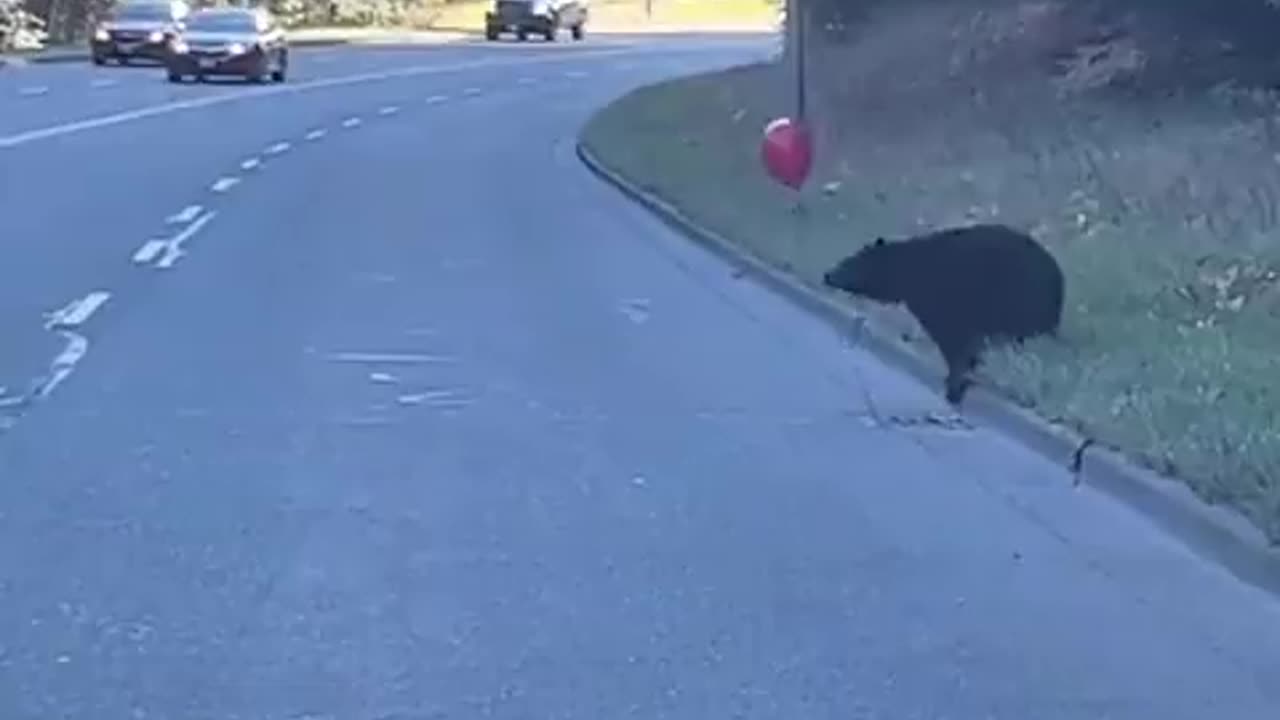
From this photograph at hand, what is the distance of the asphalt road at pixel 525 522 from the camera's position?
7.95 metres

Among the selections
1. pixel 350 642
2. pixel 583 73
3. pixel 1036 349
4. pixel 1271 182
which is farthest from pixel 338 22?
pixel 350 642

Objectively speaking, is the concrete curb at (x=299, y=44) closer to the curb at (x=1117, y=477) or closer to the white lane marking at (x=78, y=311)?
the white lane marking at (x=78, y=311)

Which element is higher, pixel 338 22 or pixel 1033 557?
pixel 1033 557

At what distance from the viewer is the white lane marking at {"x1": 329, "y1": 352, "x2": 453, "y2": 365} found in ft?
49.5

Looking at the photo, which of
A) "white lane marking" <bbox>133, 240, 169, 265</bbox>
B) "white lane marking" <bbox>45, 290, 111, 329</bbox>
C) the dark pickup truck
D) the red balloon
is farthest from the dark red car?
"white lane marking" <bbox>45, 290, 111, 329</bbox>

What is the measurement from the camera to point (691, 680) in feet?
26.0

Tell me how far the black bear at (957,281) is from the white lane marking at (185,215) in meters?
10.9

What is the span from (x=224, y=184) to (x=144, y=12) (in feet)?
97.3

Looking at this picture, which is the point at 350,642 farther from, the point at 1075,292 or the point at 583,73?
the point at 583,73

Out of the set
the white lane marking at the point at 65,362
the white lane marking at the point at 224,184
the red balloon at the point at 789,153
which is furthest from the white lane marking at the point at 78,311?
the white lane marking at the point at 224,184

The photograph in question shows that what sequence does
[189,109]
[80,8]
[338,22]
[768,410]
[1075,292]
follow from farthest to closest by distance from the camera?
[338,22] < [80,8] < [189,109] < [1075,292] < [768,410]

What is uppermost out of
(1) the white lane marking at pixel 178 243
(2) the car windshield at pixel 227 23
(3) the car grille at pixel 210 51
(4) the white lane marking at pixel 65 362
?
(4) the white lane marking at pixel 65 362

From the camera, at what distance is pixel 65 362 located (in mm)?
14688

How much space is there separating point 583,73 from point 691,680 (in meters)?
47.0
